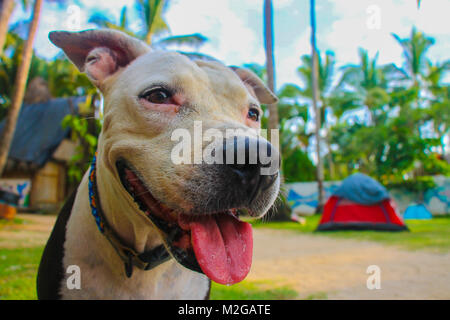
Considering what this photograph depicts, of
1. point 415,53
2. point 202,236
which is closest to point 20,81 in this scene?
point 202,236

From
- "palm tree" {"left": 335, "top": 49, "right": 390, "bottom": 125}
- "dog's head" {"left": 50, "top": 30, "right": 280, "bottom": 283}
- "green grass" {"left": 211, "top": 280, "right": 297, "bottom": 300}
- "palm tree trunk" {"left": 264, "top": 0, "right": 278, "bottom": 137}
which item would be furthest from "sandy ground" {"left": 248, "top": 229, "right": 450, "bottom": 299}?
"palm tree" {"left": 335, "top": 49, "right": 390, "bottom": 125}

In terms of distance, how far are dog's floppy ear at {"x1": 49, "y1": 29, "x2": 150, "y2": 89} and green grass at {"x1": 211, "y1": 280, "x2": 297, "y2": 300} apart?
2.22m

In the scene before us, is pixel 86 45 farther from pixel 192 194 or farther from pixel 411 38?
pixel 411 38

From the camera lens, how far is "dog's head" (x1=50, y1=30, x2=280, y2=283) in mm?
1428

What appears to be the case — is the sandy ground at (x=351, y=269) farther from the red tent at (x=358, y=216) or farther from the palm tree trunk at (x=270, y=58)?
the palm tree trunk at (x=270, y=58)

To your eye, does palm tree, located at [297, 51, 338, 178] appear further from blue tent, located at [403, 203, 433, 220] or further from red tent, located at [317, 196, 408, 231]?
red tent, located at [317, 196, 408, 231]

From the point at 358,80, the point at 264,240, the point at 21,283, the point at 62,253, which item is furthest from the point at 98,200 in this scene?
the point at 358,80

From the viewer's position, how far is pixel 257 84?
271 cm

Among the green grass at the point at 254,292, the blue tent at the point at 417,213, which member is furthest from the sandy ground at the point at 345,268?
the blue tent at the point at 417,213

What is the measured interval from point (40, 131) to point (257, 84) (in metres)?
17.8

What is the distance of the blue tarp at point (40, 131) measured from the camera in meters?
16.3

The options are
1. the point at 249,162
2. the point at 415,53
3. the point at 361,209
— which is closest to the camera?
the point at 249,162

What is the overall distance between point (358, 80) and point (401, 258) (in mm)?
22926

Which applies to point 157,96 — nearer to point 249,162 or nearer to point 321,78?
point 249,162
